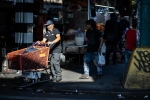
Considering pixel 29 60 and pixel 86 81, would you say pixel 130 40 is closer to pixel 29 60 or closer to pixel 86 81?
pixel 86 81

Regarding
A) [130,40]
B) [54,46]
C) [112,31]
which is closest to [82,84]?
[54,46]

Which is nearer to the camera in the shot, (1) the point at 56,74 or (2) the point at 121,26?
(1) the point at 56,74

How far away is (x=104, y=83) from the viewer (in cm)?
1095

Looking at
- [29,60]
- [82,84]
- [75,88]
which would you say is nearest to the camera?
[29,60]

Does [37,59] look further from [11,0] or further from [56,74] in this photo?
[11,0]

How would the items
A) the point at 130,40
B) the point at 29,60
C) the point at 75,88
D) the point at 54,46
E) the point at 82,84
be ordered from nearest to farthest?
the point at 29,60 < the point at 75,88 < the point at 82,84 < the point at 54,46 < the point at 130,40

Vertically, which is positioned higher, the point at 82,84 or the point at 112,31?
the point at 112,31

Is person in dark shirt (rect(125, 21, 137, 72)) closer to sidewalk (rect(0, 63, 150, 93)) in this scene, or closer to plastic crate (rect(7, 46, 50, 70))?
sidewalk (rect(0, 63, 150, 93))

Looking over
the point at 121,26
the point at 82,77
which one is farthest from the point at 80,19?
the point at 82,77

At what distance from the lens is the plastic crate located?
974cm

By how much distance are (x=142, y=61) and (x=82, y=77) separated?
2.17 m

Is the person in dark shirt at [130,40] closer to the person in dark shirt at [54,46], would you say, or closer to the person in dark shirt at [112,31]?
the person in dark shirt at [54,46]

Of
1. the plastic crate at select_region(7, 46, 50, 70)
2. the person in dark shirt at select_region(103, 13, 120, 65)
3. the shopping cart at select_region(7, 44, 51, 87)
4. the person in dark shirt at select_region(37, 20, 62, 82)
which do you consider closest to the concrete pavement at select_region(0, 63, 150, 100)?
the shopping cart at select_region(7, 44, 51, 87)

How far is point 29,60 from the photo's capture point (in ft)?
32.3
